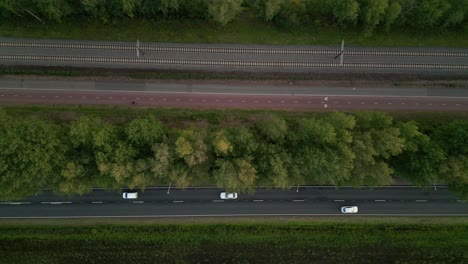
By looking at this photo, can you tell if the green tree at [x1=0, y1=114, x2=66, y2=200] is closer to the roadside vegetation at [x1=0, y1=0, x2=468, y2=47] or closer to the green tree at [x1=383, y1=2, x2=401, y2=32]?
the roadside vegetation at [x1=0, y1=0, x2=468, y2=47]

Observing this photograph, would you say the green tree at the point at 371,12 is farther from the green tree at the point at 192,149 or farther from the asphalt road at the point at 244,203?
the green tree at the point at 192,149

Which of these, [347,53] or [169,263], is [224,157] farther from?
[347,53]

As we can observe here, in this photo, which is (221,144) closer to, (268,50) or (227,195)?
(227,195)

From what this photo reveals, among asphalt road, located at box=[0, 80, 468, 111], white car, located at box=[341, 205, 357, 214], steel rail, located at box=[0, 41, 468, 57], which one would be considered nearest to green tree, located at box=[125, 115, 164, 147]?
asphalt road, located at box=[0, 80, 468, 111]

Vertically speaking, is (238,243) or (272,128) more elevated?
(272,128)

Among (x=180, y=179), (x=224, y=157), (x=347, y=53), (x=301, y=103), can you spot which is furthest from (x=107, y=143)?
(x=347, y=53)

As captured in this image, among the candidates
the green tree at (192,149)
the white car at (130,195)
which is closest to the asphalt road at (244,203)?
the white car at (130,195)

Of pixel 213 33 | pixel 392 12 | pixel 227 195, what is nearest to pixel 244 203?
pixel 227 195
